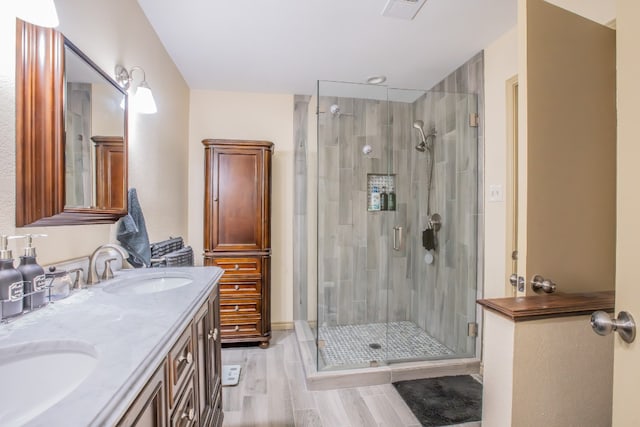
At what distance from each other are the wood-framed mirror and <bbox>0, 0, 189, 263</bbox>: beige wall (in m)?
0.03

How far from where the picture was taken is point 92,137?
1.36 metres

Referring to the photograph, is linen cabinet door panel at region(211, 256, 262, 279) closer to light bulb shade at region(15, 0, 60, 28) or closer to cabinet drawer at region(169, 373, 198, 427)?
cabinet drawer at region(169, 373, 198, 427)

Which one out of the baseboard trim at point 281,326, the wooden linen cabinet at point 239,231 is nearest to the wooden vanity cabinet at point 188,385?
the wooden linen cabinet at point 239,231

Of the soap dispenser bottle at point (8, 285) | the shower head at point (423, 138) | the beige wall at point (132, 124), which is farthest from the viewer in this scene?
the shower head at point (423, 138)

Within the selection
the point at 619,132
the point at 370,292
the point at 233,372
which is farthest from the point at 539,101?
the point at 233,372

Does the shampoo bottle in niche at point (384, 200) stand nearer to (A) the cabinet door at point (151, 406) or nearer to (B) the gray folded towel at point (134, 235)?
(B) the gray folded towel at point (134, 235)

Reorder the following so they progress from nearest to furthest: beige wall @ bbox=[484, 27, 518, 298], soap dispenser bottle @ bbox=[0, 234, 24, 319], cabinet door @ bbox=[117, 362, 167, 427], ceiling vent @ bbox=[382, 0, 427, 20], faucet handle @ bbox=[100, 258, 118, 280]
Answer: cabinet door @ bbox=[117, 362, 167, 427], soap dispenser bottle @ bbox=[0, 234, 24, 319], faucet handle @ bbox=[100, 258, 118, 280], ceiling vent @ bbox=[382, 0, 427, 20], beige wall @ bbox=[484, 27, 518, 298]

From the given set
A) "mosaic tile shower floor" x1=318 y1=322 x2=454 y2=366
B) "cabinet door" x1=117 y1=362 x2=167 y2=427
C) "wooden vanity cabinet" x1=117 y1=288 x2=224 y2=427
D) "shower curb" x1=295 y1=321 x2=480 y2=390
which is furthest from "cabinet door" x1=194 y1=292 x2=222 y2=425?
"mosaic tile shower floor" x1=318 y1=322 x2=454 y2=366

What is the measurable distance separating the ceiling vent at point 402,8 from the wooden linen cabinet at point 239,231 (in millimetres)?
1454

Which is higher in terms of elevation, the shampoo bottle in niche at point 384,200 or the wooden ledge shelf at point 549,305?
the shampoo bottle in niche at point 384,200

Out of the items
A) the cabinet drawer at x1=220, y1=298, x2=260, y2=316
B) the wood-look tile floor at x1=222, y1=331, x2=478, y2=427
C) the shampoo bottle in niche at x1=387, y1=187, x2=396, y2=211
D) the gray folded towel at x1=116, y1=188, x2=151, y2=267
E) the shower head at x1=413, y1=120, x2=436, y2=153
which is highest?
the shower head at x1=413, y1=120, x2=436, y2=153

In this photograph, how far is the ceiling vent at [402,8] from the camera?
1.80 m

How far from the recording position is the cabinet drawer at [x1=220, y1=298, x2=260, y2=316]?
9.19ft

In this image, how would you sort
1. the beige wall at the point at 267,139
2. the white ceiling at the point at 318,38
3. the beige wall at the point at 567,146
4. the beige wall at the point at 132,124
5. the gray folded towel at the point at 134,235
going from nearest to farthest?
1. the beige wall at the point at 132,124
2. the beige wall at the point at 567,146
3. the gray folded towel at the point at 134,235
4. the white ceiling at the point at 318,38
5. the beige wall at the point at 267,139
